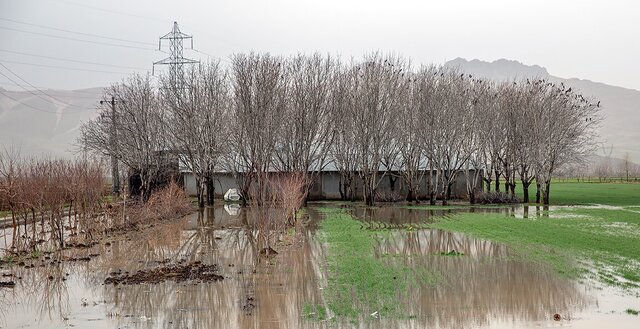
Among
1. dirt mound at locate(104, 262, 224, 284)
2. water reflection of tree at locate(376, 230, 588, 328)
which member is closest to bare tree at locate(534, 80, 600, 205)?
water reflection of tree at locate(376, 230, 588, 328)

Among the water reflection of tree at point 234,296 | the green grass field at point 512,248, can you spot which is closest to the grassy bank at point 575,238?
the green grass field at point 512,248

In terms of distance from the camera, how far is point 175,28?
58750mm

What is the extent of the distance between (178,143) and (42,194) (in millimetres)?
26974

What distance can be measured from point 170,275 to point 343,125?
33487mm

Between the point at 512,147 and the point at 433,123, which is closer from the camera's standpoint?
the point at 433,123

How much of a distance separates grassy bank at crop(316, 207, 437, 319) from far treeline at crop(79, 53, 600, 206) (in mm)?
23298

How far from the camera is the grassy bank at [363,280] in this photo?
13277mm

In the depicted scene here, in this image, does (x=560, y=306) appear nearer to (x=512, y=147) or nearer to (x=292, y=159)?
(x=292, y=159)

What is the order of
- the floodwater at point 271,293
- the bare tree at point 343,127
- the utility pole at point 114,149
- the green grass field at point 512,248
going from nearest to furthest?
the floodwater at point 271,293 < the green grass field at point 512,248 < the bare tree at point 343,127 < the utility pole at point 114,149

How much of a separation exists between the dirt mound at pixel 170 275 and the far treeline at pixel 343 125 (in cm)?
2756

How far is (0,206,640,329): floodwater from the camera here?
12586mm

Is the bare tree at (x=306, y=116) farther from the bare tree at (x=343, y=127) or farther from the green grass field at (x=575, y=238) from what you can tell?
the green grass field at (x=575, y=238)

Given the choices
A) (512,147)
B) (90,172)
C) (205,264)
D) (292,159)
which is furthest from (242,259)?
(512,147)

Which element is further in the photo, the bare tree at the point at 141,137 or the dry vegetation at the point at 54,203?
the bare tree at the point at 141,137
